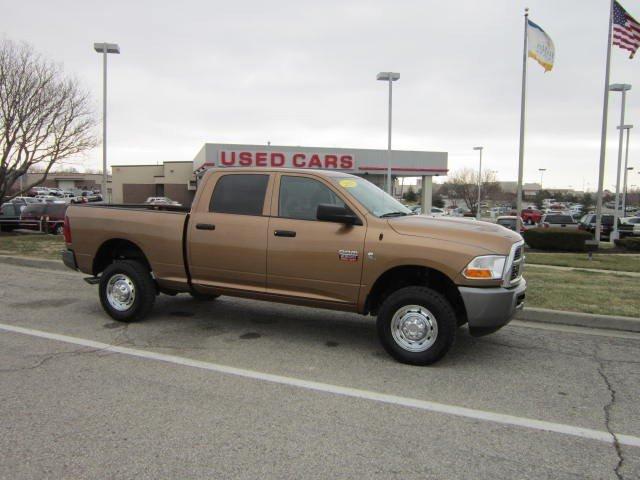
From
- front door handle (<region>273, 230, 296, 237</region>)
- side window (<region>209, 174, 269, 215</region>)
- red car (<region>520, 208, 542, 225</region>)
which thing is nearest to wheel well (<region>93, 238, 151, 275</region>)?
side window (<region>209, 174, 269, 215</region>)

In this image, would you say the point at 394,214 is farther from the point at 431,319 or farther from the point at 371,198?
the point at 431,319

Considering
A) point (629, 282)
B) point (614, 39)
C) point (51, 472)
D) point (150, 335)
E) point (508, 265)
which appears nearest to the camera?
point (51, 472)

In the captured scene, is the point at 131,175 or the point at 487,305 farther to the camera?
the point at 131,175

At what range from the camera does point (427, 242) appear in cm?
502

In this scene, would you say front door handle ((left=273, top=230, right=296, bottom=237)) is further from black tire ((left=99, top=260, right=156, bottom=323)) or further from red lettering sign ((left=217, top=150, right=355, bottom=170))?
red lettering sign ((left=217, top=150, right=355, bottom=170))

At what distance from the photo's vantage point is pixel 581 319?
6.92 metres

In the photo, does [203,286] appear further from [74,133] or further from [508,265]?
[74,133]

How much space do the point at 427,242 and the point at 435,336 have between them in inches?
35.9

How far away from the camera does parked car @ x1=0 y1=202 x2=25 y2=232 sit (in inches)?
815

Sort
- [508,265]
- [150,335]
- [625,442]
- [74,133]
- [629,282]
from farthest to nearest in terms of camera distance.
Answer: [74,133], [629,282], [150,335], [508,265], [625,442]

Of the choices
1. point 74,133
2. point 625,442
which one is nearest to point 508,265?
point 625,442

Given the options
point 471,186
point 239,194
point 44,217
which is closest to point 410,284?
point 239,194

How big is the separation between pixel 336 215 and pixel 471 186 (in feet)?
249

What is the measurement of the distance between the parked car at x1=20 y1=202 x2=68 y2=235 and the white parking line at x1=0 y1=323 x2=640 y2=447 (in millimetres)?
16459
